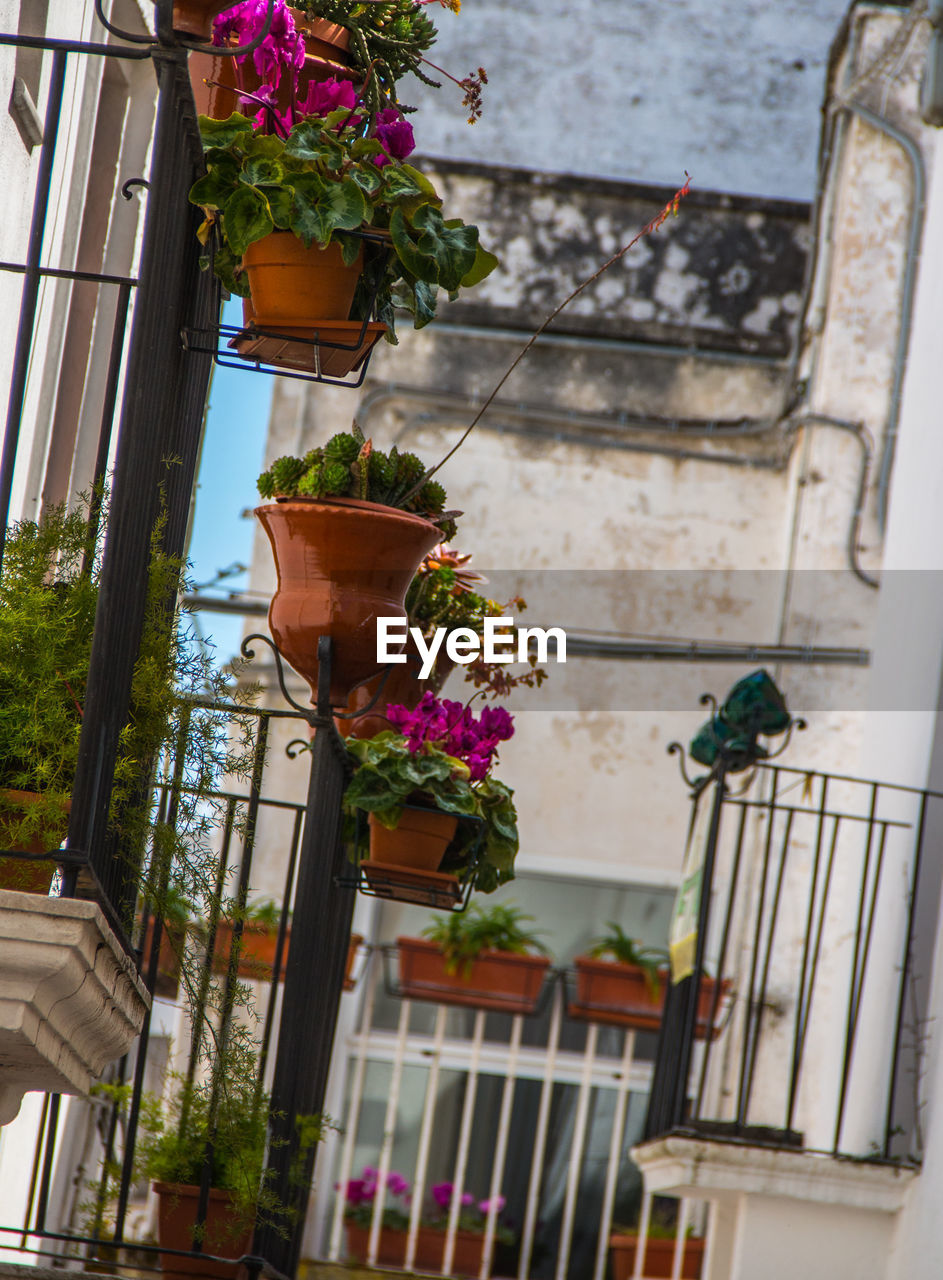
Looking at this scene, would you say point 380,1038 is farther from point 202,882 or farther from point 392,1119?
point 202,882

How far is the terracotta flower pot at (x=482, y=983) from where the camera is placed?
6586mm

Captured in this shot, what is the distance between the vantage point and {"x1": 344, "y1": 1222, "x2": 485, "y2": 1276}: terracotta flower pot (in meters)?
6.43

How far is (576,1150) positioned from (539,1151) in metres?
0.16

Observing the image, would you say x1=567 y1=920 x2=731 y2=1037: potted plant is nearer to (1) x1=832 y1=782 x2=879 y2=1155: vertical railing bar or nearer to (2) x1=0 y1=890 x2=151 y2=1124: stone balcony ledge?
(1) x1=832 y1=782 x2=879 y2=1155: vertical railing bar

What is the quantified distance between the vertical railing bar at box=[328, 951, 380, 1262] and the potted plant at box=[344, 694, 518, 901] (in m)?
3.31

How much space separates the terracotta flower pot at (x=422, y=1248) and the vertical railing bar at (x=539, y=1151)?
0.70 feet

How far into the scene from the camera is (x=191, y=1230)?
3314 mm

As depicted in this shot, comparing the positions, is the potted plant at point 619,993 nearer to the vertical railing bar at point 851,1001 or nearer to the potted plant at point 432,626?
the vertical railing bar at point 851,1001

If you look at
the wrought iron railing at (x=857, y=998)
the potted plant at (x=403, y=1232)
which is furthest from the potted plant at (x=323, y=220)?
the potted plant at (x=403, y=1232)

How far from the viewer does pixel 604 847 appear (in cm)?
794

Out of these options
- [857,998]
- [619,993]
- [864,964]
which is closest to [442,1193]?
[619,993]

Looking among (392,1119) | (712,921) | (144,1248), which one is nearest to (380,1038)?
(392,1119)

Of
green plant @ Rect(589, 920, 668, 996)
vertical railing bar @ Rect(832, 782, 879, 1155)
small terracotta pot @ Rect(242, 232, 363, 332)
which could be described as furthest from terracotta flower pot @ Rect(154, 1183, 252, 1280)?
green plant @ Rect(589, 920, 668, 996)

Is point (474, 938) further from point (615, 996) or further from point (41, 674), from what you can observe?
point (41, 674)
